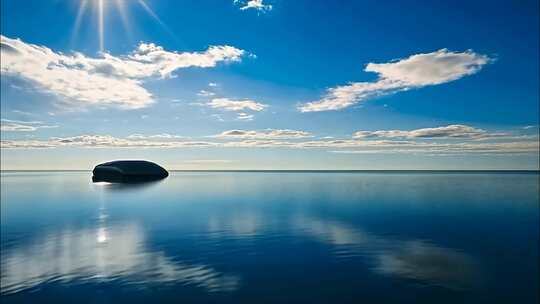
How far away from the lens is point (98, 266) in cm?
2669

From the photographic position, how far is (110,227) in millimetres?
47906

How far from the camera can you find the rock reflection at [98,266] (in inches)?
896

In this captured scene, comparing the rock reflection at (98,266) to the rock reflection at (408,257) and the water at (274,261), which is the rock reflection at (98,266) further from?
the rock reflection at (408,257)

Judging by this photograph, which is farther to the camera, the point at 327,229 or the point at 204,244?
the point at 327,229

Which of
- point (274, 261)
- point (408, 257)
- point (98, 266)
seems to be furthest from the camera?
point (408, 257)

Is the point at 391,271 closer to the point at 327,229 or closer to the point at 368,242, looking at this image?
the point at 368,242

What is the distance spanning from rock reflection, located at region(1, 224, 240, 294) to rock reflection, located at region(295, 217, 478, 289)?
506 inches

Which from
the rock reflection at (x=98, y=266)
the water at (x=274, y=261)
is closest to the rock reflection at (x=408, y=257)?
the water at (x=274, y=261)

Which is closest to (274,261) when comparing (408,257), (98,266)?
(408,257)

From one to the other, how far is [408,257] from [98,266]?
26279 millimetres

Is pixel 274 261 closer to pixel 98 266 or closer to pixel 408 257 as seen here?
pixel 408 257

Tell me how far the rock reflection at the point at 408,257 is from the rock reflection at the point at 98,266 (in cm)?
1285

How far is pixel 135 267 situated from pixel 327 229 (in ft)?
82.1

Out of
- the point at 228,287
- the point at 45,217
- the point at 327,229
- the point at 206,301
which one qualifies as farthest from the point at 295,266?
the point at 45,217
